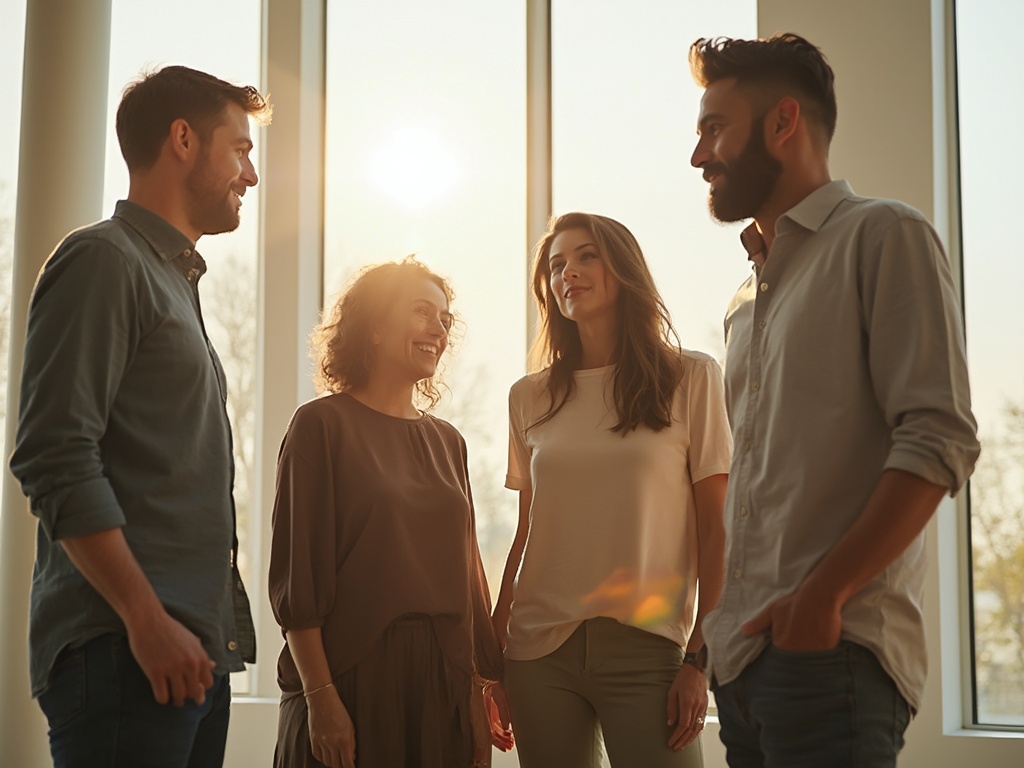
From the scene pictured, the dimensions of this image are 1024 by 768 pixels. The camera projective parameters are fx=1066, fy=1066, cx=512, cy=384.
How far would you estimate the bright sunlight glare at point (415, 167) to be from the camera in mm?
3777

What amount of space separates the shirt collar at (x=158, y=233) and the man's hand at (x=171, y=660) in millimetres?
610

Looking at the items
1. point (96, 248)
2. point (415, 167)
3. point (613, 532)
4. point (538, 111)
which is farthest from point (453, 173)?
point (96, 248)

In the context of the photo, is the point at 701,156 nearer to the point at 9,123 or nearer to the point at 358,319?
the point at 358,319

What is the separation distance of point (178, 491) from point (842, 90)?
228 centimetres

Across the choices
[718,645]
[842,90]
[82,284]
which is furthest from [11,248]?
[718,645]

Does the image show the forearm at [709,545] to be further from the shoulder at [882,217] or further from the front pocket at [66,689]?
the front pocket at [66,689]

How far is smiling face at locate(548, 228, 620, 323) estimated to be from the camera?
7.98ft

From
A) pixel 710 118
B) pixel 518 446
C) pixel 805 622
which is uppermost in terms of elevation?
pixel 710 118

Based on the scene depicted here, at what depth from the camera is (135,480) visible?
63.0 inches

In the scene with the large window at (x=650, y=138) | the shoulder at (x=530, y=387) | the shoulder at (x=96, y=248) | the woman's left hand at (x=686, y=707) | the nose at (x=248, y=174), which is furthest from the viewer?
the large window at (x=650, y=138)

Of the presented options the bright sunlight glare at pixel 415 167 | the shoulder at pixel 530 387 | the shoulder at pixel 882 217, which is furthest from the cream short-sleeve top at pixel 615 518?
the bright sunlight glare at pixel 415 167

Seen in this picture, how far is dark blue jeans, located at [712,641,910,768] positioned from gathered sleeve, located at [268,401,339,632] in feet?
3.39

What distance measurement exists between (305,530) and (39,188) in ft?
6.19

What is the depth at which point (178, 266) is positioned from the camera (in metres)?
1.82
